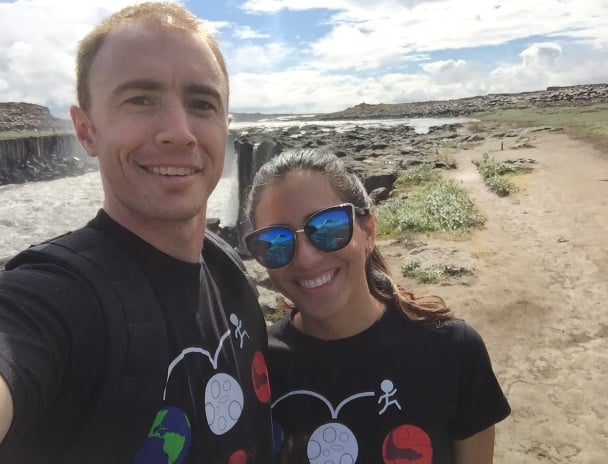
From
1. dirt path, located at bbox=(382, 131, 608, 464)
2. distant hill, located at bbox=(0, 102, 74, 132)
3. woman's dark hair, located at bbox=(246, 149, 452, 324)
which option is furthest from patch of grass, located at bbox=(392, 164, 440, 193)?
distant hill, located at bbox=(0, 102, 74, 132)

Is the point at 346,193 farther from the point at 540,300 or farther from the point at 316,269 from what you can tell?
the point at 540,300

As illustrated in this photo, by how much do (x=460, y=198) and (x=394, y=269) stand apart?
15.4 ft

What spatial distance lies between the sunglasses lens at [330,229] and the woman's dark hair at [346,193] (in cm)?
16

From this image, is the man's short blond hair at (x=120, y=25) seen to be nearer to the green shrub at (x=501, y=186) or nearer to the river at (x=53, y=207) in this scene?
the green shrub at (x=501, y=186)

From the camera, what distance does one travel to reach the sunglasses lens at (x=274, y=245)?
7.39ft

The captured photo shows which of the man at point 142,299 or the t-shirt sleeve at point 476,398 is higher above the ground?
the man at point 142,299

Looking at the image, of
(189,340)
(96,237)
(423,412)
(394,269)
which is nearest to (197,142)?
(96,237)

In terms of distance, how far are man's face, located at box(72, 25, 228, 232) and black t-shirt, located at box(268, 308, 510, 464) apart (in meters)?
0.86

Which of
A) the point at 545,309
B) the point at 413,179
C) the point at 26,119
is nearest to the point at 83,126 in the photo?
the point at 545,309

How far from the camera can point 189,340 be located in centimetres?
A: 171

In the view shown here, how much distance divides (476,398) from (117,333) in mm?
1493

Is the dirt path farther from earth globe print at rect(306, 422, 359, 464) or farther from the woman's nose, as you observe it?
the woman's nose

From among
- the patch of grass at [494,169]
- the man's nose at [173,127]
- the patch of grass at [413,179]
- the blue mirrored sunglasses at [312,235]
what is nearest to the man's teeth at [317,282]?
the blue mirrored sunglasses at [312,235]

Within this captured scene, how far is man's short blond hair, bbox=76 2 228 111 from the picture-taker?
75.3 inches
